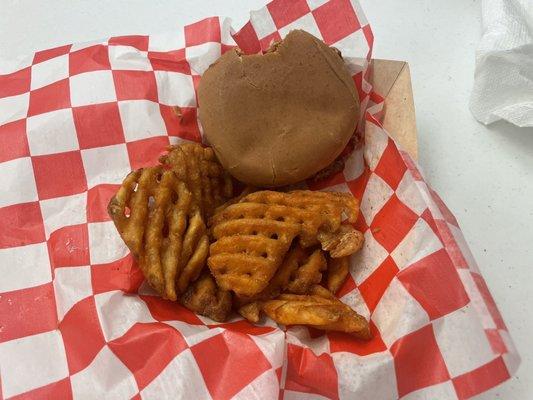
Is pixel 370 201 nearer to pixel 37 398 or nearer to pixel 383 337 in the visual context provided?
pixel 383 337

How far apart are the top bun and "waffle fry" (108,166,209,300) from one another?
204 mm

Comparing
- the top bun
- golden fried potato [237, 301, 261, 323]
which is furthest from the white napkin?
golden fried potato [237, 301, 261, 323]

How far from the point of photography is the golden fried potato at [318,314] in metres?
1.11

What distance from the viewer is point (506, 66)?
5.09ft

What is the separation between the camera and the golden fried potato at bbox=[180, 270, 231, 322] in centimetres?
122

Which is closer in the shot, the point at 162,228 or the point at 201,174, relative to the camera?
the point at 162,228

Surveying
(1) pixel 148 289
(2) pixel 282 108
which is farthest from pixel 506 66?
(1) pixel 148 289

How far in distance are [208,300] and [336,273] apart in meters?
0.32

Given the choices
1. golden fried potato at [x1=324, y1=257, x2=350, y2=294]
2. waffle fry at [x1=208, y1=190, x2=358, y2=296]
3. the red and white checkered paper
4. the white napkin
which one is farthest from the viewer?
the white napkin

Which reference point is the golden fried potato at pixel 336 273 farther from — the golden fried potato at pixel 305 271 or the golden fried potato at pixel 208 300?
the golden fried potato at pixel 208 300

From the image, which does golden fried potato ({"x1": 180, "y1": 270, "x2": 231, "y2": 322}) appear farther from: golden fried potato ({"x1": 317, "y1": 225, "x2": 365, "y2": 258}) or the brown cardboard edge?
the brown cardboard edge

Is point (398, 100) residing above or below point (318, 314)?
above

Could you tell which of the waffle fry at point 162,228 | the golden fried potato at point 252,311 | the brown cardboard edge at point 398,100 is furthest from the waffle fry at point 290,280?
the brown cardboard edge at point 398,100

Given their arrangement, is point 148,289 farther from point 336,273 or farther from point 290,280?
point 336,273
